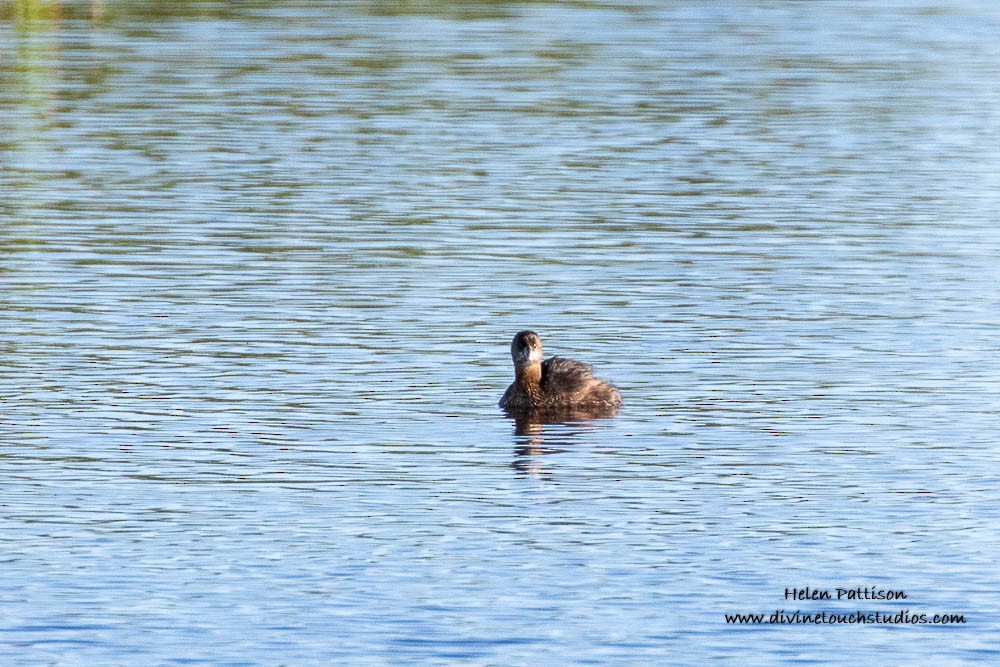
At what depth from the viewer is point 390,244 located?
25.0m

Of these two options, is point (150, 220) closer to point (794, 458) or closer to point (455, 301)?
point (455, 301)

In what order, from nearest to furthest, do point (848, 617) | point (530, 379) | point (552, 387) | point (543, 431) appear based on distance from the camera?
1. point (848, 617)
2. point (543, 431)
3. point (530, 379)
4. point (552, 387)

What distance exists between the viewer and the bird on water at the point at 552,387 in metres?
17.9

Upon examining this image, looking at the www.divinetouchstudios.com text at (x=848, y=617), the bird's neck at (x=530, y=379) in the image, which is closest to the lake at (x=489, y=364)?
the www.divinetouchstudios.com text at (x=848, y=617)

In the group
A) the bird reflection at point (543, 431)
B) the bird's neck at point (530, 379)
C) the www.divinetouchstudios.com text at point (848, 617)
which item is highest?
the www.divinetouchstudios.com text at point (848, 617)

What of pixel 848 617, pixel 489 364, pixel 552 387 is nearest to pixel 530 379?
pixel 552 387

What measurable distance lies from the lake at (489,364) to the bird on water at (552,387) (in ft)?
0.59

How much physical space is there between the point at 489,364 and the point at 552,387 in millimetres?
1286

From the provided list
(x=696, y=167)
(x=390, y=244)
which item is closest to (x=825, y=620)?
(x=390, y=244)

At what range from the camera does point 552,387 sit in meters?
18.2

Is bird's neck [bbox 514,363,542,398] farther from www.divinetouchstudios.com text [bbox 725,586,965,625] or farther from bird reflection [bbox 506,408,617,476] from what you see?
www.divinetouchstudios.com text [bbox 725,586,965,625]

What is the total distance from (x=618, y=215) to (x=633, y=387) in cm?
855

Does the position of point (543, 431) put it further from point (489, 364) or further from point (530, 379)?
point (489, 364)

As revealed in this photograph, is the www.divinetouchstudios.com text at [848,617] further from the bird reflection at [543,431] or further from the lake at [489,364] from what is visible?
the bird reflection at [543,431]
